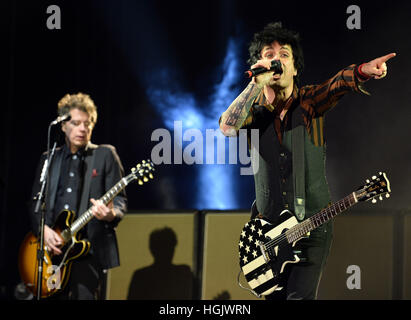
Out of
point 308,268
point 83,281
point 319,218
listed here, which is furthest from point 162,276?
point 319,218

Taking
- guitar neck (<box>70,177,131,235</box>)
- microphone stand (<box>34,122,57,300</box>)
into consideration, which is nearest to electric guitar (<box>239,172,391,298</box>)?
guitar neck (<box>70,177,131,235</box>)

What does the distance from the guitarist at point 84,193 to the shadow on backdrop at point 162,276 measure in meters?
0.29

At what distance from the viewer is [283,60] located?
3801 mm

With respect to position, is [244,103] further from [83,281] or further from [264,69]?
[83,281]

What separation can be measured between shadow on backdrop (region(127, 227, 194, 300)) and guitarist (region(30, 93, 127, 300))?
0.94 feet

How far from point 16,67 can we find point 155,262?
82.2 inches

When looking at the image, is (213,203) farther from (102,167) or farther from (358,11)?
(358,11)

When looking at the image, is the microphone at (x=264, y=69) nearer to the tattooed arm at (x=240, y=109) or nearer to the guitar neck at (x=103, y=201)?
the tattooed arm at (x=240, y=109)

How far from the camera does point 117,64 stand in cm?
473

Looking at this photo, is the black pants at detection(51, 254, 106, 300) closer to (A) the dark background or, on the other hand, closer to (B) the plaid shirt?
(A) the dark background

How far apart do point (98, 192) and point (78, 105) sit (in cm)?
73

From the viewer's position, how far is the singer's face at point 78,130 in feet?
14.4
